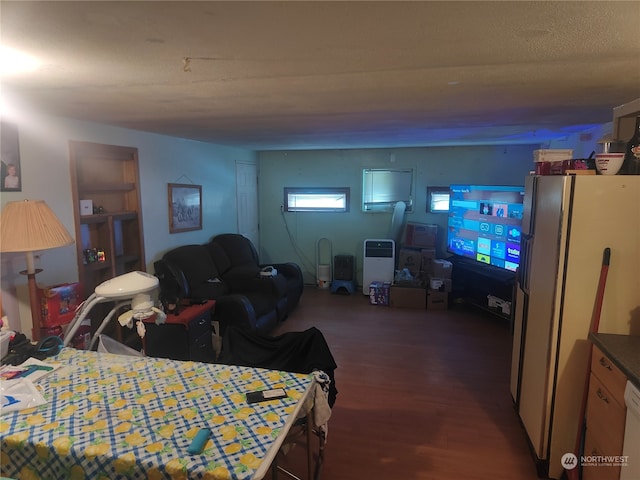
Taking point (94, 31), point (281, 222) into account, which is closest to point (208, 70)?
point (94, 31)

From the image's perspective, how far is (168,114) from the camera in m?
2.81

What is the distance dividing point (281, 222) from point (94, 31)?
5223mm

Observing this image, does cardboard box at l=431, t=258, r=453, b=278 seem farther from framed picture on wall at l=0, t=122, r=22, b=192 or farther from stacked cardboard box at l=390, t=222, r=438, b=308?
framed picture on wall at l=0, t=122, r=22, b=192

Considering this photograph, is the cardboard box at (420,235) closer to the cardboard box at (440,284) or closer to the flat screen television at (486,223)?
the flat screen television at (486,223)

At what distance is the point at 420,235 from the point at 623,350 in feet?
12.6

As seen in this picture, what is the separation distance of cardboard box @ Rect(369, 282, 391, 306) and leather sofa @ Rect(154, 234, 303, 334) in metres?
1.04

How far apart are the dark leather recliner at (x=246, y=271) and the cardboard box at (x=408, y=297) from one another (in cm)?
132

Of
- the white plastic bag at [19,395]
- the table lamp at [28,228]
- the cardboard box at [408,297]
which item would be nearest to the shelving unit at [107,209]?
the table lamp at [28,228]

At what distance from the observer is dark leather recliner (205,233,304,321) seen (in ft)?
14.9

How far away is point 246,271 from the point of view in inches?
185

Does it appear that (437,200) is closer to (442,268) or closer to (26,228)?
(442,268)

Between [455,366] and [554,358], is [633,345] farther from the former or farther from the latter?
[455,366]

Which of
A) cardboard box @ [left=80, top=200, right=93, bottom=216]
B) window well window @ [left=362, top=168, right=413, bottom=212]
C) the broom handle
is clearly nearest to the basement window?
window well window @ [left=362, top=168, right=413, bottom=212]

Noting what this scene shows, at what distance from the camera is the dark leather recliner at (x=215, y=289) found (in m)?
3.76
